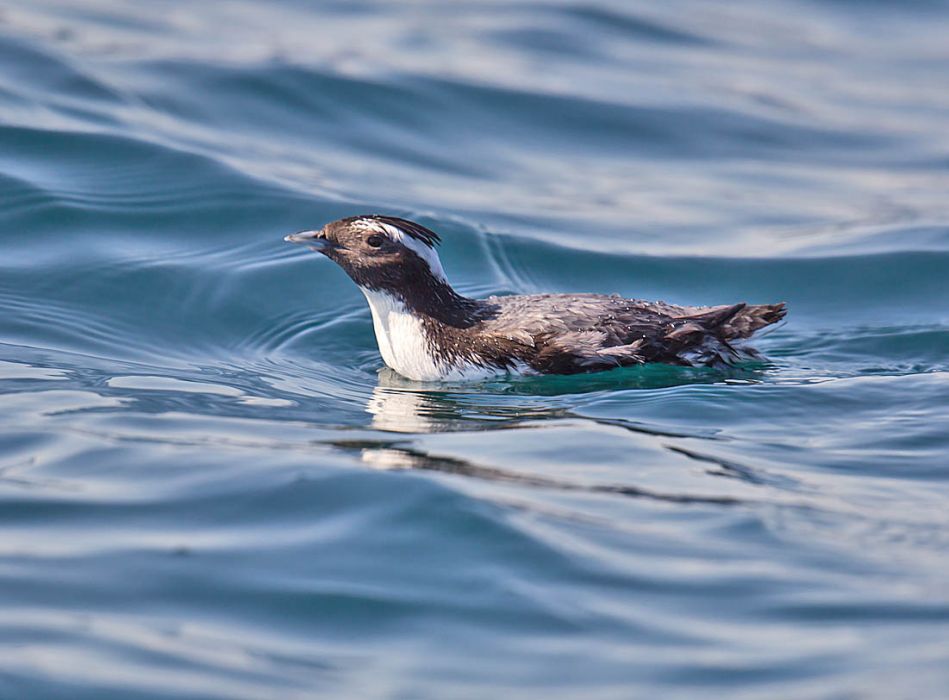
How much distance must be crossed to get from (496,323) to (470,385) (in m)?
0.46

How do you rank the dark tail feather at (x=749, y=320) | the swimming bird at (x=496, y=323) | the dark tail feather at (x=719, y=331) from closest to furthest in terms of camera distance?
the swimming bird at (x=496, y=323) < the dark tail feather at (x=719, y=331) < the dark tail feather at (x=749, y=320)

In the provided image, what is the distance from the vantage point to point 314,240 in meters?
9.94

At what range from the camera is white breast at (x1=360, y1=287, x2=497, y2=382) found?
9.79 metres

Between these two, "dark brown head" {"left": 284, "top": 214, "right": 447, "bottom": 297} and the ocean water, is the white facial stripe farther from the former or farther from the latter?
the ocean water

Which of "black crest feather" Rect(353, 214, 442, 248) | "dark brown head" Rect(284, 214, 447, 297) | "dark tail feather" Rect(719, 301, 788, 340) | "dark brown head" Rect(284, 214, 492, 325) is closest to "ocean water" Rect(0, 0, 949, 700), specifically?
"dark tail feather" Rect(719, 301, 788, 340)

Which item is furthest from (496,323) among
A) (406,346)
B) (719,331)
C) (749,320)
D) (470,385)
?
(749,320)

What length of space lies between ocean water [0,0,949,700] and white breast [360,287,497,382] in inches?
7.4

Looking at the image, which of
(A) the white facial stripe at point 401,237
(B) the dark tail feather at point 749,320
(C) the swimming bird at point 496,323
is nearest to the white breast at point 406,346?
(C) the swimming bird at point 496,323

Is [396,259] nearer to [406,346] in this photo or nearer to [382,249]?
[382,249]

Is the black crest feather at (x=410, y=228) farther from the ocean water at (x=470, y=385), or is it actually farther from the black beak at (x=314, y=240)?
the ocean water at (x=470, y=385)

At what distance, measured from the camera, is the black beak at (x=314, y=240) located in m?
9.85

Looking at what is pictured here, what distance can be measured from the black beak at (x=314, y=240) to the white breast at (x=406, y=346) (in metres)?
0.43

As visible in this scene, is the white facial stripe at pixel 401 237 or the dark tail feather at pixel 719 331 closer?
the dark tail feather at pixel 719 331

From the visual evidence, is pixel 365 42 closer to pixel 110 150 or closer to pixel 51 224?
pixel 110 150
